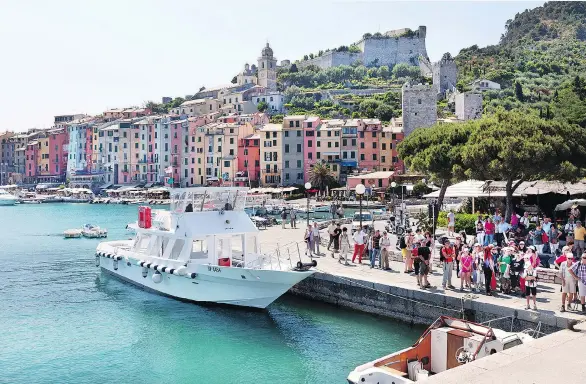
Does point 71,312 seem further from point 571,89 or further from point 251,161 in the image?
point 251,161

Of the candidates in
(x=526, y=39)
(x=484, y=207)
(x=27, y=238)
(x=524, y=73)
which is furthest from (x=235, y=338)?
(x=526, y=39)

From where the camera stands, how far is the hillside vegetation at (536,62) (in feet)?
337

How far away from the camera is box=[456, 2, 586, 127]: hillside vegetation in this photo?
103 meters

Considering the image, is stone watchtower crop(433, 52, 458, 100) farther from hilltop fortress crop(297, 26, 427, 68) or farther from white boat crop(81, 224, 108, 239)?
white boat crop(81, 224, 108, 239)

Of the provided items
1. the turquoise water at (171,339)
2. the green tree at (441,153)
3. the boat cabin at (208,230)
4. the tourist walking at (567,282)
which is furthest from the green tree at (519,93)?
the tourist walking at (567,282)

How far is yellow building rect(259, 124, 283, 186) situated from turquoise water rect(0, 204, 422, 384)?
59811mm

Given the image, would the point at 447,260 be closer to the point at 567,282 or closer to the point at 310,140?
the point at 567,282

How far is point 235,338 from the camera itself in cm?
1702

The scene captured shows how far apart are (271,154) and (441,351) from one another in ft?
240

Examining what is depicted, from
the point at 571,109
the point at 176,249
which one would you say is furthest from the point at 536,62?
the point at 176,249

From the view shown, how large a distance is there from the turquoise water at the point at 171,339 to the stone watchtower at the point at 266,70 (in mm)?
113298

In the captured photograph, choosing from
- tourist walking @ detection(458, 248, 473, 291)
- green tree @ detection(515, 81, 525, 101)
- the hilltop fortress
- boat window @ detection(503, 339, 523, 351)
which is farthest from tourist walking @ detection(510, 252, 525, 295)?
the hilltop fortress

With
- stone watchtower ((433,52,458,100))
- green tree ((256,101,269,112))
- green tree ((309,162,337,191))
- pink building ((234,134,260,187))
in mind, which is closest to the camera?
green tree ((309,162,337,191))

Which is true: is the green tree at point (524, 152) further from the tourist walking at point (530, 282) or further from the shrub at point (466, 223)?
the tourist walking at point (530, 282)
